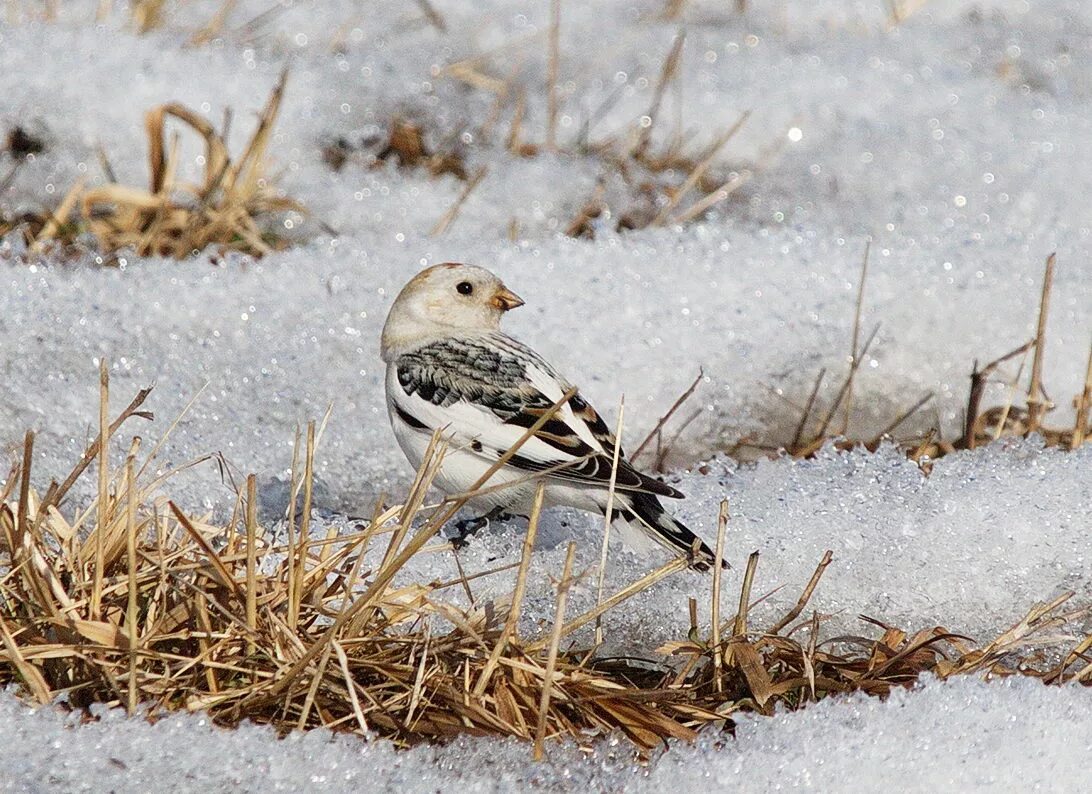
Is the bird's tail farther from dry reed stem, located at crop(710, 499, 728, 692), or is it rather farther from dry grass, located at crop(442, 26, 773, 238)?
dry grass, located at crop(442, 26, 773, 238)

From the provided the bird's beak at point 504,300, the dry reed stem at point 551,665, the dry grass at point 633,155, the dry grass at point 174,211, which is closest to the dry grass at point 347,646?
the dry reed stem at point 551,665

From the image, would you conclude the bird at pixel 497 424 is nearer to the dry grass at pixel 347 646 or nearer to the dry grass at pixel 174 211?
the dry grass at pixel 347 646

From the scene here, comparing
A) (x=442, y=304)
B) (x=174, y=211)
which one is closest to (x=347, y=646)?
(x=442, y=304)

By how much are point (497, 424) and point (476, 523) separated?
25cm

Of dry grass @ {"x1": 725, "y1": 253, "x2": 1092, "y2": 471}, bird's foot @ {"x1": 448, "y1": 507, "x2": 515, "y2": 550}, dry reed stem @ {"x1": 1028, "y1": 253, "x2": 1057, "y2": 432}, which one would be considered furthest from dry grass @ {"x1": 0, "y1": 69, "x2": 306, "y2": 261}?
dry reed stem @ {"x1": 1028, "y1": 253, "x2": 1057, "y2": 432}

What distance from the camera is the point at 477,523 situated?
2992 millimetres

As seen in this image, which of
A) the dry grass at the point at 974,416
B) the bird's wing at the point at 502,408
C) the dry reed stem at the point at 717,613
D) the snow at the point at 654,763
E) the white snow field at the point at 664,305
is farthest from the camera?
the dry grass at the point at 974,416

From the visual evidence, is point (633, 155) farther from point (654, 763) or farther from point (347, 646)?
point (654, 763)

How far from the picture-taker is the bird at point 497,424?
8.81 ft

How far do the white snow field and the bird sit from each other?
12 cm

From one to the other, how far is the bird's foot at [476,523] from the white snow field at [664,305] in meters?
0.06

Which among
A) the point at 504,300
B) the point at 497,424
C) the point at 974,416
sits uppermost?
the point at 504,300

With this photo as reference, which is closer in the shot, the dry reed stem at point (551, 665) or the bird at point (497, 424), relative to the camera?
the dry reed stem at point (551, 665)

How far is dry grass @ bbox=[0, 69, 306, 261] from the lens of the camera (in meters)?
4.20
